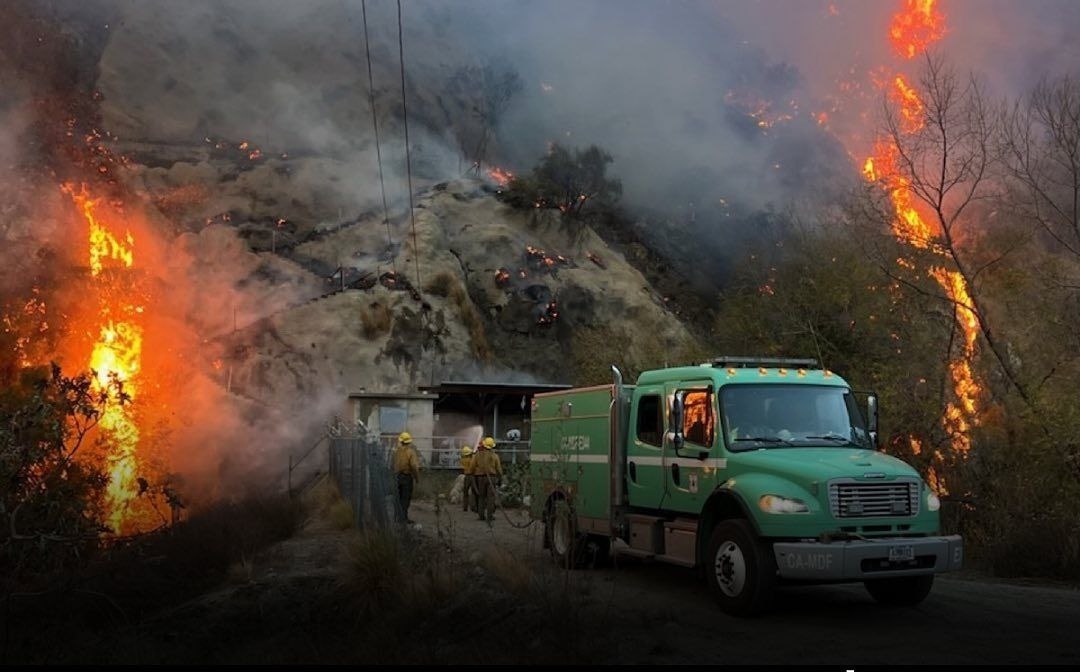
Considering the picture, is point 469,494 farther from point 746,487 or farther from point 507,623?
point 507,623

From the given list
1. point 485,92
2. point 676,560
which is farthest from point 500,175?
point 676,560

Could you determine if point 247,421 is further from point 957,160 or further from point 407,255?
point 957,160

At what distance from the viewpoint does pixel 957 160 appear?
16109 millimetres

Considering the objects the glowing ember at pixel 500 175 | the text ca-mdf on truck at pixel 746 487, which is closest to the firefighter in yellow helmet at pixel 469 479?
the text ca-mdf on truck at pixel 746 487

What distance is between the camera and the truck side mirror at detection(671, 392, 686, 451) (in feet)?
32.0

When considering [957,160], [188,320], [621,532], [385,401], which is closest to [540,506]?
[621,532]

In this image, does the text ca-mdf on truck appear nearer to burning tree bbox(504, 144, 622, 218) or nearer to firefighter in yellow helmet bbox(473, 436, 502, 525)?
firefighter in yellow helmet bbox(473, 436, 502, 525)

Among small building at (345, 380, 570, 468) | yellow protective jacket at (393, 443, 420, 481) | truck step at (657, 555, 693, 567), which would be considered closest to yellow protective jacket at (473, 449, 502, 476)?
yellow protective jacket at (393, 443, 420, 481)

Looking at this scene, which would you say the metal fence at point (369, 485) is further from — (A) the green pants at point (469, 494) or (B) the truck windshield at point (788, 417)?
(B) the truck windshield at point (788, 417)

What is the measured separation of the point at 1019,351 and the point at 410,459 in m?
11.2

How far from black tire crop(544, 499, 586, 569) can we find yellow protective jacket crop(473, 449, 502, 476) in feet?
23.4

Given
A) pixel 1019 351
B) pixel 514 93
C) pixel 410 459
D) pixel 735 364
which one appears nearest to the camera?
pixel 735 364

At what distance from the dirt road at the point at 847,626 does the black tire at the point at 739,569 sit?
0.18 m

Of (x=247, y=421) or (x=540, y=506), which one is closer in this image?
(x=540, y=506)
